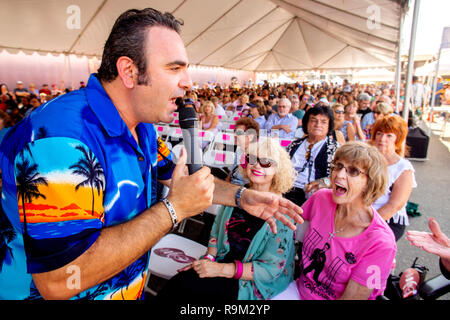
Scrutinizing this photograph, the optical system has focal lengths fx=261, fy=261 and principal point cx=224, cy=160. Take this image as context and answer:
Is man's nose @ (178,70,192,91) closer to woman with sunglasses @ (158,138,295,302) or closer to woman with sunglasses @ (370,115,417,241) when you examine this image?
woman with sunglasses @ (158,138,295,302)

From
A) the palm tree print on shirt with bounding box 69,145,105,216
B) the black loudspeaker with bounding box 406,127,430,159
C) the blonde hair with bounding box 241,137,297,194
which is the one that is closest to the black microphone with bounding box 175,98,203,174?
the palm tree print on shirt with bounding box 69,145,105,216

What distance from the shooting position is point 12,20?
26.2 feet

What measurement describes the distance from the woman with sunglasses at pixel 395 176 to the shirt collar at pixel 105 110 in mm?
2365

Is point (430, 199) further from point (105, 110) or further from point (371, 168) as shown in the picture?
point (105, 110)

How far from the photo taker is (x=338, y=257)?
1765mm

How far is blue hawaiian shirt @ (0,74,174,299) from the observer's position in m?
0.69

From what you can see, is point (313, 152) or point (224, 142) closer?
point (313, 152)

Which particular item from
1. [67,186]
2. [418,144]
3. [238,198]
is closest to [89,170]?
[67,186]

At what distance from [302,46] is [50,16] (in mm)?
20336

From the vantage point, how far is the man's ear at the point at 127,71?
3.16 ft

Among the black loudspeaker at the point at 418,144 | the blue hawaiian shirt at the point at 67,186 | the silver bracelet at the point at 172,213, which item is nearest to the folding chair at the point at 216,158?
the blue hawaiian shirt at the point at 67,186

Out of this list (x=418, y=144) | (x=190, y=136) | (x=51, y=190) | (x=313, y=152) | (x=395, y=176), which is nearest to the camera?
(x=51, y=190)

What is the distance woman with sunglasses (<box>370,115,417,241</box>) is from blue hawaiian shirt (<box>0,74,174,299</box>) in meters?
2.32

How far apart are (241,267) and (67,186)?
1563 mm
